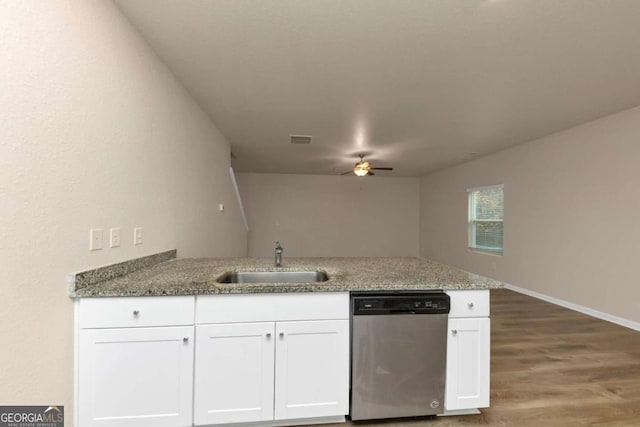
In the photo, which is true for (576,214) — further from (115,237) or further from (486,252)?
(115,237)

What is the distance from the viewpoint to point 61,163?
4.54ft

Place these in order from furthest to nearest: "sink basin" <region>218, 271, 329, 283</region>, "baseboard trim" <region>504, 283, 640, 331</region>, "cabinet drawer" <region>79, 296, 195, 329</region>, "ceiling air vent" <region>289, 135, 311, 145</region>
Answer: "ceiling air vent" <region>289, 135, 311, 145</region>
"baseboard trim" <region>504, 283, 640, 331</region>
"sink basin" <region>218, 271, 329, 283</region>
"cabinet drawer" <region>79, 296, 195, 329</region>

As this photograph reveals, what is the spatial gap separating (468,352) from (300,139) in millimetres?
3689

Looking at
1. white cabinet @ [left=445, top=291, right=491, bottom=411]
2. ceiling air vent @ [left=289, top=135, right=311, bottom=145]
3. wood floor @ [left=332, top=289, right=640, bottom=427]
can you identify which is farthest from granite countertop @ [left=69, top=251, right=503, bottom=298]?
ceiling air vent @ [left=289, top=135, right=311, bottom=145]

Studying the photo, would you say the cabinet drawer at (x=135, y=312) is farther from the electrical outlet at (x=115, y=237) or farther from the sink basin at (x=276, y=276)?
the sink basin at (x=276, y=276)

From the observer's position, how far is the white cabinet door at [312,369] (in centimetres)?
168

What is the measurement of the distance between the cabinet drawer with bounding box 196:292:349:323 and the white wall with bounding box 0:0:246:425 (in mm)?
664

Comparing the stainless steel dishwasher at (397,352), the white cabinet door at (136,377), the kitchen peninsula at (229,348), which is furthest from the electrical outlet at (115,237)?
the stainless steel dishwasher at (397,352)

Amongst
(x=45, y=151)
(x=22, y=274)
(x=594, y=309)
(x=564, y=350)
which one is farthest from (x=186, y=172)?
(x=594, y=309)

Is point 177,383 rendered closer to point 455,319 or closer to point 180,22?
point 455,319

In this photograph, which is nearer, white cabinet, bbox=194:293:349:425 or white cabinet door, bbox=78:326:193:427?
white cabinet door, bbox=78:326:193:427

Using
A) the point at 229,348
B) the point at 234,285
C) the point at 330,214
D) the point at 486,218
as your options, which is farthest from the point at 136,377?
the point at 330,214

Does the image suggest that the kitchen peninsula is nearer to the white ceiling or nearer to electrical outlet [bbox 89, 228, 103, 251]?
electrical outlet [bbox 89, 228, 103, 251]

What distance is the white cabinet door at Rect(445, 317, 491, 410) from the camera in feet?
5.86
